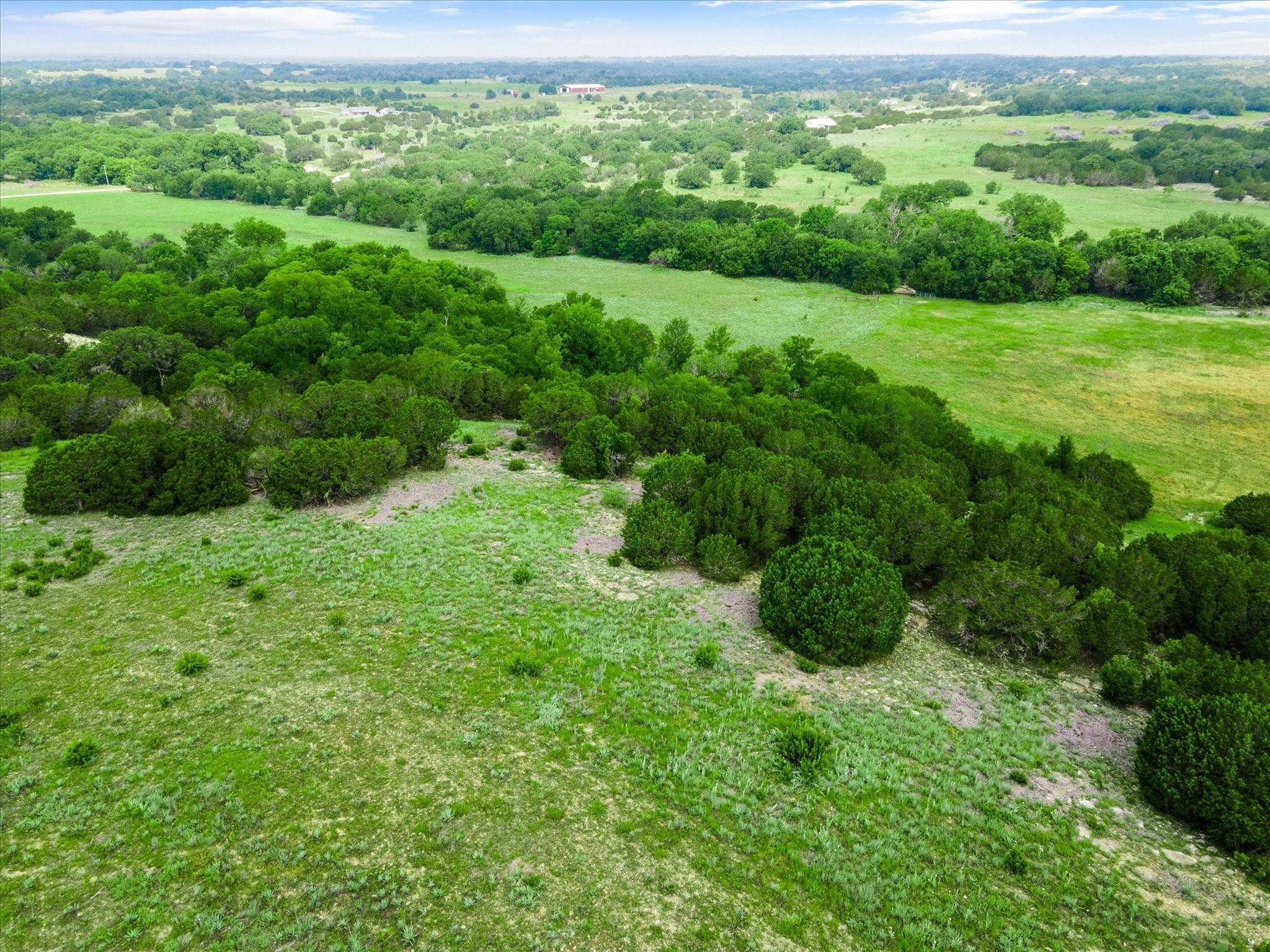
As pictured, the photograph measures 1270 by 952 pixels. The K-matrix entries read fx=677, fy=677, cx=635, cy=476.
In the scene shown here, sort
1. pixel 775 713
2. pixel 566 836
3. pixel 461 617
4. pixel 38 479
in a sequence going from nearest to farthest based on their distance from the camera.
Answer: pixel 566 836, pixel 775 713, pixel 461 617, pixel 38 479

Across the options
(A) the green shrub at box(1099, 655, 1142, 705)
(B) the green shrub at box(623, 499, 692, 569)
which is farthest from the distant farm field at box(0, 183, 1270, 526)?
(B) the green shrub at box(623, 499, 692, 569)

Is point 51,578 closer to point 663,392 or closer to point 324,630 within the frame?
point 324,630

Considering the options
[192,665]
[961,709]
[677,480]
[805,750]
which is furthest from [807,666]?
[192,665]

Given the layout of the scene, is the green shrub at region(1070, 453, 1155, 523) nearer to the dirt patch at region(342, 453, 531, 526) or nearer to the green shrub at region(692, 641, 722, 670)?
the green shrub at region(692, 641, 722, 670)

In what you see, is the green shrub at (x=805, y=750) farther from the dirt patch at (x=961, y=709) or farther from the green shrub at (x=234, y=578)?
the green shrub at (x=234, y=578)

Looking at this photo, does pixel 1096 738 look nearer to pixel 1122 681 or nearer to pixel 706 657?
pixel 1122 681

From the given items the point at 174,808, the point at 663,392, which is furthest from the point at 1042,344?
the point at 174,808

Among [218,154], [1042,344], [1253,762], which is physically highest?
[218,154]

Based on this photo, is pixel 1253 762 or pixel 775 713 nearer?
pixel 1253 762
